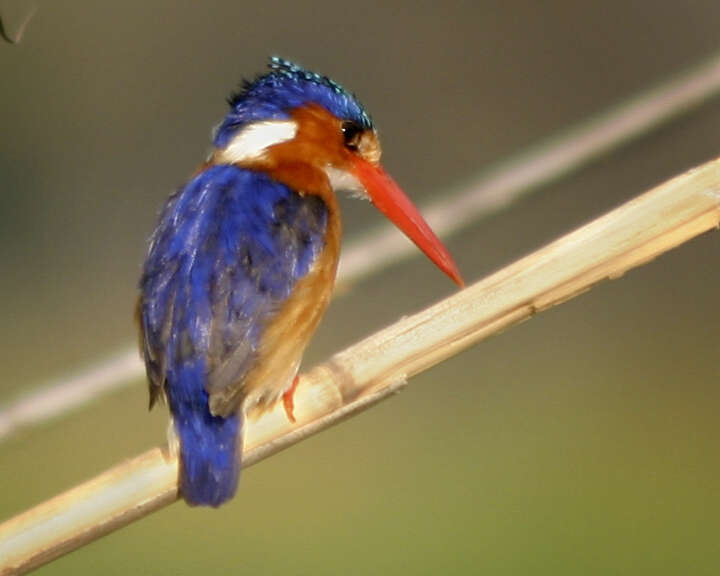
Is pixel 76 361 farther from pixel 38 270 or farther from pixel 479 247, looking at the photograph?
pixel 479 247

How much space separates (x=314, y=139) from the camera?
5.09ft

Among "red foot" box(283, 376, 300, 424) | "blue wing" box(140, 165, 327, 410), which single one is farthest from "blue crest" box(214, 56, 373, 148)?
"red foot" box(283, 376, 300, 424)

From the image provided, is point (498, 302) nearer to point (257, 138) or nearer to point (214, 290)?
point (214, 290)

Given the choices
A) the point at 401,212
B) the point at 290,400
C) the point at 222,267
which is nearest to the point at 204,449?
the point at 290,400

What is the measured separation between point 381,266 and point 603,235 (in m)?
0.36

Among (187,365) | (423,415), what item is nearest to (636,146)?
(187,365)

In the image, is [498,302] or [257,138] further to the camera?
[257,138]

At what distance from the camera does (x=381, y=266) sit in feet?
4.81

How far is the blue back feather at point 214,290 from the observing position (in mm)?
1226

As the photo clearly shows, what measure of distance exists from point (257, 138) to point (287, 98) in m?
0.07

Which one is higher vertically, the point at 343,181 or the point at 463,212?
the point at 343,181

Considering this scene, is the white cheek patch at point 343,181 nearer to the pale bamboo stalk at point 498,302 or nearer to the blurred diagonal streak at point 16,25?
the pale bamboo stalk at point 498,302

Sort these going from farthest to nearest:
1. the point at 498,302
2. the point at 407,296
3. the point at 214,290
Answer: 1. the point at 407,296
2. the point at 214,290
3. the point at 498,302

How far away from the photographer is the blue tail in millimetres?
1184
